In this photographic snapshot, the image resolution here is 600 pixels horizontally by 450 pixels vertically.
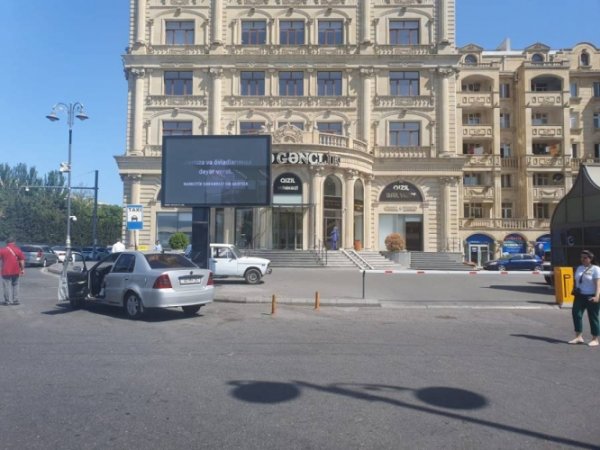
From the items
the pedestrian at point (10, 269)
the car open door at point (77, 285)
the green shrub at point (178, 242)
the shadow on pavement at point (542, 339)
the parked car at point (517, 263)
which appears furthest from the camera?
the parked car at point (517, 263)

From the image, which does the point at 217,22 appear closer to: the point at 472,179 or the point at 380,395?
the point at 472,179

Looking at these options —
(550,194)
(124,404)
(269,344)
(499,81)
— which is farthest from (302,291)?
(499,81)

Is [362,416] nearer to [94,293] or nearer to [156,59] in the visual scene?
[94,293]

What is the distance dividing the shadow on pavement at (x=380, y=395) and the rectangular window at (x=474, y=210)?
46116 millimetres

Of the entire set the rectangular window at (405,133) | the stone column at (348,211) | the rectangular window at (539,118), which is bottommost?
the stone column at (348,211)

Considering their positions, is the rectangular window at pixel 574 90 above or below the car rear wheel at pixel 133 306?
above

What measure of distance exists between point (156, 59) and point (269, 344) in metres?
36.4

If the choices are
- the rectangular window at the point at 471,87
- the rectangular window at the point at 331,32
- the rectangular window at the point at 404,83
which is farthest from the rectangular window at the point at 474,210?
the rectangular window at the point at 331,32

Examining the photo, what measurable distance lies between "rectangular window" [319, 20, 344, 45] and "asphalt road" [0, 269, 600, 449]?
112ft

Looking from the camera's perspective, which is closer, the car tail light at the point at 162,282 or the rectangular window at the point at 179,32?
the car tail light at the point at 162,282

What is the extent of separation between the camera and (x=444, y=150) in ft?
127

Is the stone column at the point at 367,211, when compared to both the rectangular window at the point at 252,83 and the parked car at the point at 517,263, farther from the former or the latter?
the rectangular window at the point at 252,83

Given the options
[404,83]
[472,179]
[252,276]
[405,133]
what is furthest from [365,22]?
[252,276]

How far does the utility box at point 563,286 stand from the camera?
1433 centimetres
